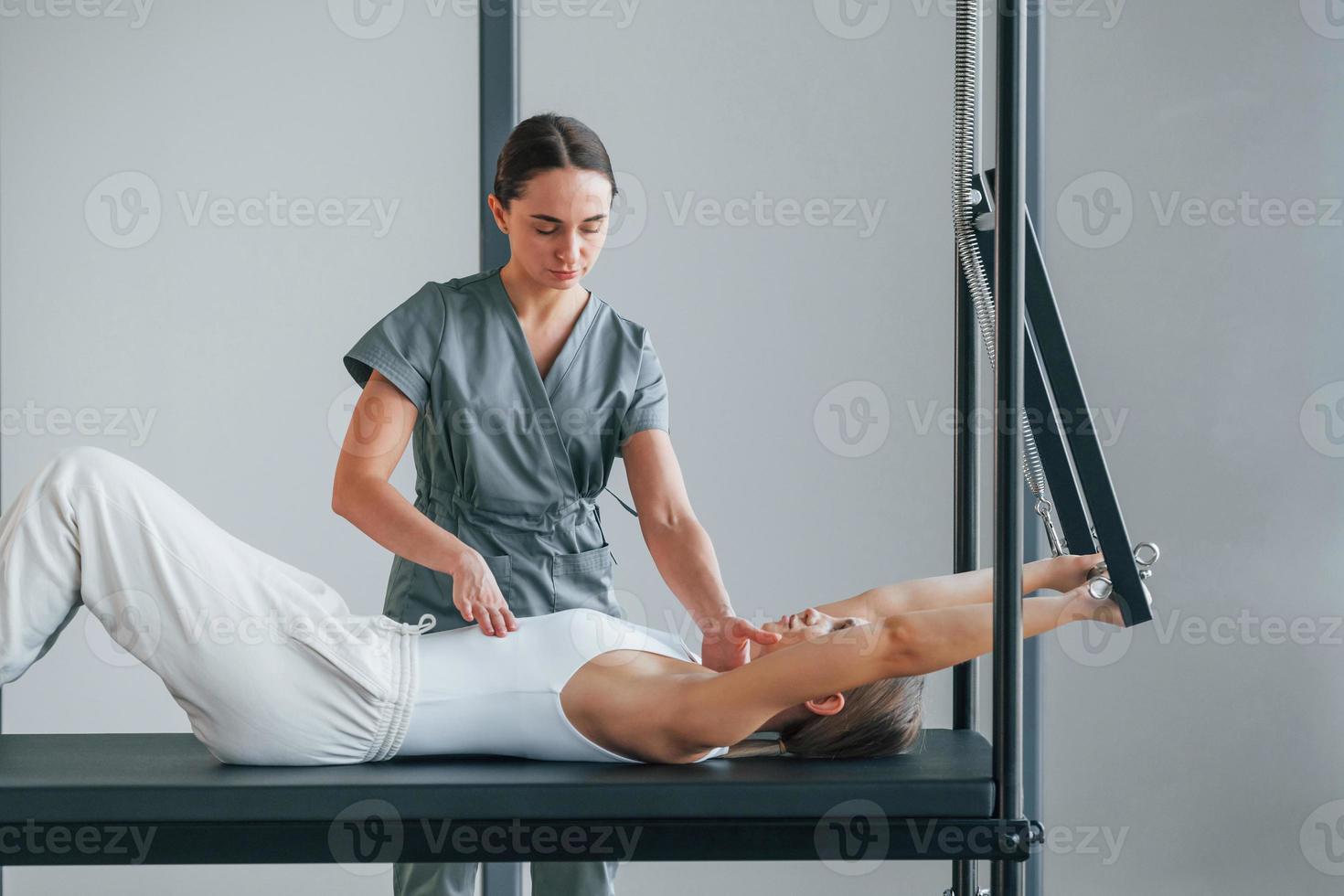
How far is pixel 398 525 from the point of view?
4.81 feet

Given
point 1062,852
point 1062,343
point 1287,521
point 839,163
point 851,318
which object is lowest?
point 1062,852

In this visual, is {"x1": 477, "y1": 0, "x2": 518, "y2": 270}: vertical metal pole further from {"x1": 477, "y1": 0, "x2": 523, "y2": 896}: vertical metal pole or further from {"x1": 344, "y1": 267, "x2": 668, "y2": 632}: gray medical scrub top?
{"x1": 344, "y1": 267, "x2": 668, "y2": 632}: gray medical scrub top

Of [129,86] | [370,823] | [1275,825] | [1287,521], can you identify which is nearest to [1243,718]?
[1275,825]

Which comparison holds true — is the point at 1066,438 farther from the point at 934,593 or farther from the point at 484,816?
Result: the point at 484,816

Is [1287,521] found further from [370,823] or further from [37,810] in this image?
[37,810]

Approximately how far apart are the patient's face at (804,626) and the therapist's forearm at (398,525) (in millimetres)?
409

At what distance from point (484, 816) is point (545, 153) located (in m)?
0.80

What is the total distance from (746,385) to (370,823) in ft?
4.94

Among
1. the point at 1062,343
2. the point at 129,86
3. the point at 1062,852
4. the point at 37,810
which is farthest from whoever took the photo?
the point at 1062,852

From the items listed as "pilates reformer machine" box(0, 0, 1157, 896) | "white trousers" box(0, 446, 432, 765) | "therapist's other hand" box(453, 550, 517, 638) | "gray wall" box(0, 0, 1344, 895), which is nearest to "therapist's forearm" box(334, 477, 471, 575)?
"therapist's other hand" box(453, 550, 517, 638)

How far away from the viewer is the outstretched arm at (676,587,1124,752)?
1.33m

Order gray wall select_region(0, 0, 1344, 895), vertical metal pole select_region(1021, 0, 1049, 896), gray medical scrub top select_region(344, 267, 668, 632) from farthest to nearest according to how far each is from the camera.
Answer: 1. gray wall select_region(0, 0, 1344, 895)
2. vertical metal pole select_region(1021, 0, 1049, 896)
3. gray medical scrub top select_region(344, 267, 668, 632)

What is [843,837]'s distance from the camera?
1.30 metres

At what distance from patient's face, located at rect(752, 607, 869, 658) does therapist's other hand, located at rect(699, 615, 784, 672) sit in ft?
0.05
